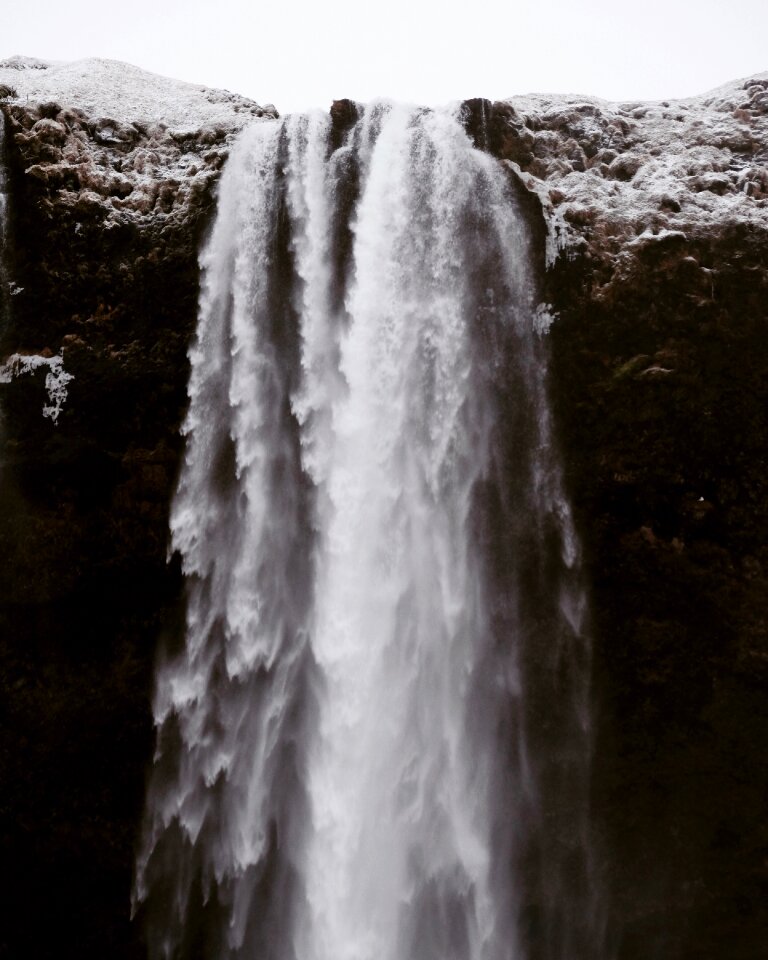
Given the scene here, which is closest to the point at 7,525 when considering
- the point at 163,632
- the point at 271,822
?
the point at 163,632

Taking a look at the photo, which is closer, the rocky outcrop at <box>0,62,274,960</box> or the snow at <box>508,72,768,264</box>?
the rocky outcrop at <box>0,62,274,960</box>

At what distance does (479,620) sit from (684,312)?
15.8 ft

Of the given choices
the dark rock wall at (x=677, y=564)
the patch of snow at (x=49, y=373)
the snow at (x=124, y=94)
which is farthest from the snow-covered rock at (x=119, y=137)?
the dark rock wall at (x=677, y=564)

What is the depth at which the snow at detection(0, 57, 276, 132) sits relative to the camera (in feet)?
33.3

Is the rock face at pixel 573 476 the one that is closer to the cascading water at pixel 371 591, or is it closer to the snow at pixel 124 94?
the snow at pixel 124 94

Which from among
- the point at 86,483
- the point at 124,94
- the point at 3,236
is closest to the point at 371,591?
the point at 86,483

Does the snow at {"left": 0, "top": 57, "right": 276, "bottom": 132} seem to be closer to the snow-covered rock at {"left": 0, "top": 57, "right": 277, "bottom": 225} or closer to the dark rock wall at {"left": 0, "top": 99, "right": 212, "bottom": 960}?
the snow-covered rock at {"left": 0, "top": 57, "right": 277, "bottom": 225}

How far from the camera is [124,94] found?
1068 cm

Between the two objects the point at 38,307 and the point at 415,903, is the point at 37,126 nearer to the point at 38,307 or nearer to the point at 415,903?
the point at 38,307

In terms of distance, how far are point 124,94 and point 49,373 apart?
5010mm

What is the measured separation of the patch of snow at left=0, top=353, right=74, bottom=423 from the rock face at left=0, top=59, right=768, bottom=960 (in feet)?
0.28

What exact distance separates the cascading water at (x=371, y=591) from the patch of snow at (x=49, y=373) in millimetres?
1773

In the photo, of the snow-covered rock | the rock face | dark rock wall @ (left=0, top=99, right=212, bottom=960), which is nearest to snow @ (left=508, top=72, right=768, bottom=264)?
the rock face

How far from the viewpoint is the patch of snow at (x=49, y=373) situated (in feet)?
29.6
